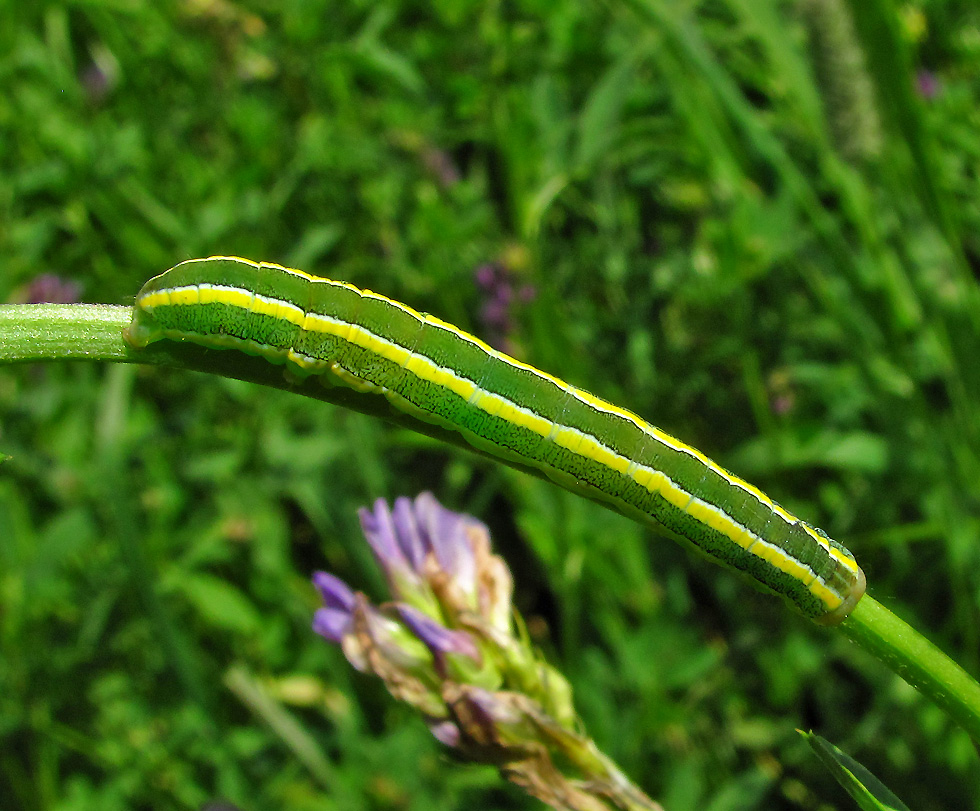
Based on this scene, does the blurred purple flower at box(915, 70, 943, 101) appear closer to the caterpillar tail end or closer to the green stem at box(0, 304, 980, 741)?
the caterpillar tail end

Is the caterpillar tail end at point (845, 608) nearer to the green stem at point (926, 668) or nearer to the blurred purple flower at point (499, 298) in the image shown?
the green stem at point (926, 668)

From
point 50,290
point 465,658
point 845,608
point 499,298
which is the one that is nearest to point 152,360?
point 465,658

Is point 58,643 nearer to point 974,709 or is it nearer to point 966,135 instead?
point 974,709

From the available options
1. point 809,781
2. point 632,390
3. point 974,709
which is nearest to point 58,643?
point 632,390

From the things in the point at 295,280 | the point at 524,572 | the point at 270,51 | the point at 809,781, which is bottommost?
the point at 524,572

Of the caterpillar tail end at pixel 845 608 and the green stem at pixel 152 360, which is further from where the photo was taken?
the caterpillar tail end at pixel 845 608

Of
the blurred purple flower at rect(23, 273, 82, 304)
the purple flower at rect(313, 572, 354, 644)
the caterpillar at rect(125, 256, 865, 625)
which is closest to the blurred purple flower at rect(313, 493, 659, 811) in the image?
the purple flower at rect(313, 572, 354, 644)

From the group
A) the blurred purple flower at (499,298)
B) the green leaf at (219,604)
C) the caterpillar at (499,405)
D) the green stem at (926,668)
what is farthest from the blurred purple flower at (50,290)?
the green stem at (926,668)
